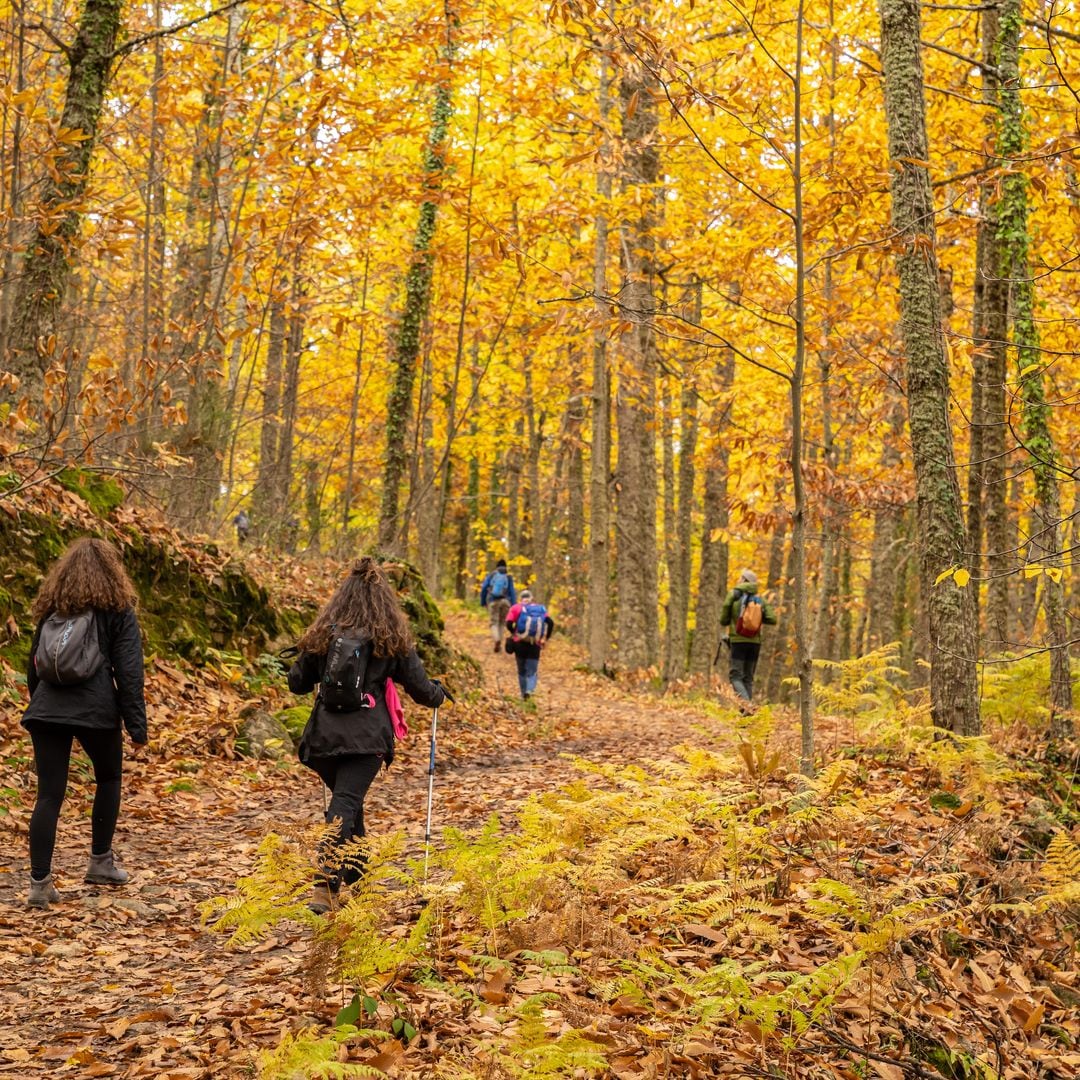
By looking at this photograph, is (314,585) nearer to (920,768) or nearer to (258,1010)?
(920,768)

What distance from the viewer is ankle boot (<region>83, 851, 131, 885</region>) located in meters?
5.79

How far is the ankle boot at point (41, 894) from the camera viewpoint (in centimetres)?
534

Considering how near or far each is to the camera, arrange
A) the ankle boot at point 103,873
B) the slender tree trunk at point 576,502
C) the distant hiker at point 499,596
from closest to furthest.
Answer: the ankle boot at point 103,873 < the distant hiker at point 499,596 < the slender tree trunk at point 576,502

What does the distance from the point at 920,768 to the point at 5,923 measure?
256 inches

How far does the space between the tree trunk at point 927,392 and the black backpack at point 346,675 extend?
4.69m

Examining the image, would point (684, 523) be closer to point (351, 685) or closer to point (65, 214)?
point (65, 214)

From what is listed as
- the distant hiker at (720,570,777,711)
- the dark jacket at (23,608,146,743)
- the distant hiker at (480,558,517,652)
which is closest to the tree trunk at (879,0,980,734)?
the distant hiker at (720,570,777,711)

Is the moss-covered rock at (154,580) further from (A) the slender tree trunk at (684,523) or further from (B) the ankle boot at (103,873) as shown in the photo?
(A) the slender tree trunk at (684,523)

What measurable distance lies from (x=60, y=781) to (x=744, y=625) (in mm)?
9278

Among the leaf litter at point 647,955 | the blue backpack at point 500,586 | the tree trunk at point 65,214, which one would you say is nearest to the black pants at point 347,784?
the leaf litter at point 647,955

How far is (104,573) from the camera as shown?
18.7ft

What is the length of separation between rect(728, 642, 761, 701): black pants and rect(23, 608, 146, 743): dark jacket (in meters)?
9.06

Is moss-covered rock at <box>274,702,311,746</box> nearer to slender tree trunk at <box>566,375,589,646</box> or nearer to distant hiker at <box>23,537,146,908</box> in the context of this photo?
distant hiker at <box>23,537,146,908</box>

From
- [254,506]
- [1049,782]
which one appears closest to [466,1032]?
[1049,782]
